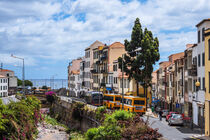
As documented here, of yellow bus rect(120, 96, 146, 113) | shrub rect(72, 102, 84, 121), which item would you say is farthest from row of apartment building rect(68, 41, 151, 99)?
shrub rect(72, 102, 84, 121)

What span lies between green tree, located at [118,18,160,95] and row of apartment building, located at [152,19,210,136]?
5110mm

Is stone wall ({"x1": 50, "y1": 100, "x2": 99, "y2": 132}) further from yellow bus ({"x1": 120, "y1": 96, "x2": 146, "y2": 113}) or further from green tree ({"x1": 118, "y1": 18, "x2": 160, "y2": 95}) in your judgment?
green tree ({"x1": 118, "y1": 18, "x2": 160, "y2": 95})

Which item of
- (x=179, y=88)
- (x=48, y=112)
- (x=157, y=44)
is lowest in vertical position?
(x=48, y=112)

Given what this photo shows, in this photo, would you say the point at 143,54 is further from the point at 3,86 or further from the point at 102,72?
the point at 3,86

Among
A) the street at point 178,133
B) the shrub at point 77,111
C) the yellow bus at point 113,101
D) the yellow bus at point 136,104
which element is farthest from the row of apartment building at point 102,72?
the street at point 178,133

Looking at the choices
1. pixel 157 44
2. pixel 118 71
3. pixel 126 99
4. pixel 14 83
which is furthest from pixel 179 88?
pixel 14 83

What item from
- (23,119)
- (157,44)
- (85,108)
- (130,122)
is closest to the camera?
(130,122)

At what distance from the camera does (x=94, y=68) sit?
106 meters

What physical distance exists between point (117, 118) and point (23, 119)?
737cm

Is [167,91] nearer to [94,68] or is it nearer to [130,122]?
[94,68]

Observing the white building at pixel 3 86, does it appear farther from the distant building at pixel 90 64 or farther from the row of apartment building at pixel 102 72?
the distant building at pixel 90 64

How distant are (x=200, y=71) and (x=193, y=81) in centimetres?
504

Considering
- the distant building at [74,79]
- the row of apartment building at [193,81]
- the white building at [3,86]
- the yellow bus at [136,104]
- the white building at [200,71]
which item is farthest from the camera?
the white building at [3,86]

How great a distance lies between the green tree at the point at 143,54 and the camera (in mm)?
60531
